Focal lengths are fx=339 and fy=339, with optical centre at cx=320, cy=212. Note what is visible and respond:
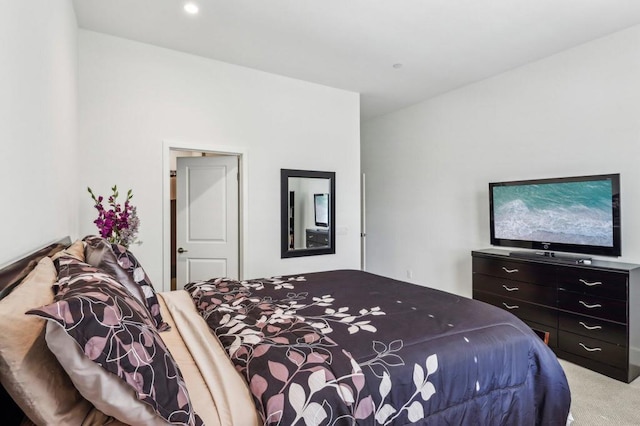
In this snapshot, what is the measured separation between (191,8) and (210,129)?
1.18m

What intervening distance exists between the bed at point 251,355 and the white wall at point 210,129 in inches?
59.7

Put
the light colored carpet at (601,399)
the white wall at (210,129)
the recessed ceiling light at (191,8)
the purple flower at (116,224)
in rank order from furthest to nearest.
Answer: the white wall at (210,129), the recessed ceiling light at (191,8), the purple flower at (116,224), the light colored carpet at (601,399)

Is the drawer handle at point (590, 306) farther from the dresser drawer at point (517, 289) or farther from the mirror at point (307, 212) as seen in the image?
the mirror at point (307, 212)

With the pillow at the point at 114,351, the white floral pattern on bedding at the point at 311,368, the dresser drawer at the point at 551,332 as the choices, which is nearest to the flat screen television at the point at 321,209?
the dresser drawer at the point at 551,332

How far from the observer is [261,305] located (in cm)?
185

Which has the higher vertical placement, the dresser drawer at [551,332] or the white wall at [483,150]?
the white wall at [483,150]

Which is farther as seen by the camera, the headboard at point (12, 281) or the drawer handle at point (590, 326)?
the drawer handle at point (590, 326)

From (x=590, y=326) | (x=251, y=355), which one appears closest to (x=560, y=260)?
(x=590, y=326)

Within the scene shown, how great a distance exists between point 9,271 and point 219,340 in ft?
2.54

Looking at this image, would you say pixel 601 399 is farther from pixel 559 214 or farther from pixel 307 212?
pixel 307 212

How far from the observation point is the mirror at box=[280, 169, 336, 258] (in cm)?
410

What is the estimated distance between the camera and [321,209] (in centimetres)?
441

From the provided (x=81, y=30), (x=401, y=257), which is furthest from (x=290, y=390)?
(x=401, y=257)

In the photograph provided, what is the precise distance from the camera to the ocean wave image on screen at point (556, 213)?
10.0 feet
